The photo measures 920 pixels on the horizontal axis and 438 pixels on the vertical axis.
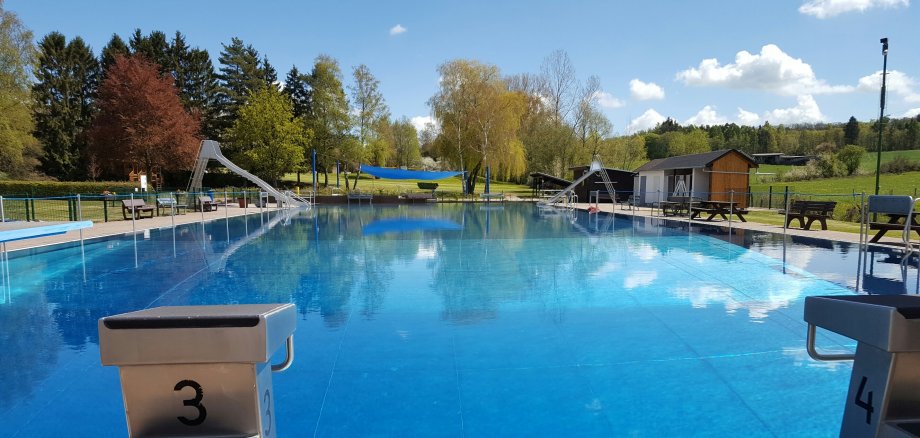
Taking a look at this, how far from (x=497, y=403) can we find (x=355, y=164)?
37486mm

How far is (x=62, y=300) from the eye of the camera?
6547 millimetres

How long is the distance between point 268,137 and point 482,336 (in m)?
34.1

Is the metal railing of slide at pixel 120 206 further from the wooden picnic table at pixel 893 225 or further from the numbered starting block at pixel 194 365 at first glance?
the wooden picnic table at pixel 893 225

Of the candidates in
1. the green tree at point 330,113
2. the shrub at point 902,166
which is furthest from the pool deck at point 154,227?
the shrub at point 902,166

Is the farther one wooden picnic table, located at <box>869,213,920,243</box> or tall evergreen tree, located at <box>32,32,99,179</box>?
tall evergreen tree, located at <box>32,32,99,179</box>

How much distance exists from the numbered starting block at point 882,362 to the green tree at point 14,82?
34.7 meters

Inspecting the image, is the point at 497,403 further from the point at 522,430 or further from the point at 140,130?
the point at 140,130

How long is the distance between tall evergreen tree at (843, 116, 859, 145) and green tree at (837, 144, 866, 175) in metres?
25.5

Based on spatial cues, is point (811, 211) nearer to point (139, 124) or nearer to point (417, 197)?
point (417, 197)

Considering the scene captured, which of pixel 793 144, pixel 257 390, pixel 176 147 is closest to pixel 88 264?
pixel 257 390

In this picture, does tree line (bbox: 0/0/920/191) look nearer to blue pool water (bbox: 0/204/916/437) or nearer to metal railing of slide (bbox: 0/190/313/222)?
metal railing of slide (bbox: 0/190/313/222)

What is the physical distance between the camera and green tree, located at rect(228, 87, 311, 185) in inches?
1391

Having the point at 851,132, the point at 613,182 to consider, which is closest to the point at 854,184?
the point at 613,182

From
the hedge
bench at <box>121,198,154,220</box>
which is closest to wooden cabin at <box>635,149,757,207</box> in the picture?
bench at <box>121,198,154,220</box>
